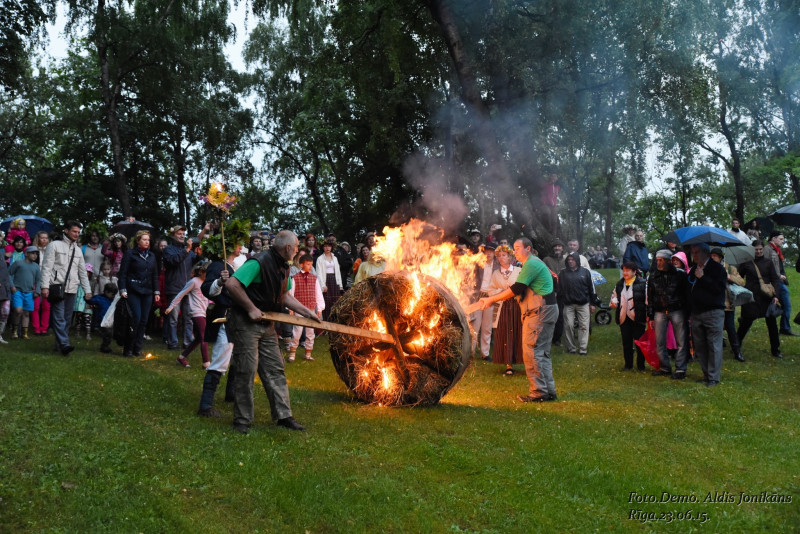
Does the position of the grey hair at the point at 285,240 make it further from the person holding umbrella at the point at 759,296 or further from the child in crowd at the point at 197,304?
the person holding umbrella at the point at 759,296

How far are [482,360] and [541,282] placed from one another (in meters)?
4.36

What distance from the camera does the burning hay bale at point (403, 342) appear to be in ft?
27.0

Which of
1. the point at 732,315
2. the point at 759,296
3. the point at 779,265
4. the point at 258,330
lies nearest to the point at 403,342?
the point at 258,330

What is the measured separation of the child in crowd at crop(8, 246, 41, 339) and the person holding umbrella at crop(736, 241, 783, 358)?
14.7 metres

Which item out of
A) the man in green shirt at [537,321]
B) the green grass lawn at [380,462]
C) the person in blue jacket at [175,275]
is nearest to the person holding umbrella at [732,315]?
the green grass lawn at [380,462]

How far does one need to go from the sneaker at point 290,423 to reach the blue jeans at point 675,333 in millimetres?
7336

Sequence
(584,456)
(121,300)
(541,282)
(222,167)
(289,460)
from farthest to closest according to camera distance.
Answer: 1. (222,167)
2. (121,300)
3. (541,282)
4. (584,456)
5. (289,460)

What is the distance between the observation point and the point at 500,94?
60.1 feet

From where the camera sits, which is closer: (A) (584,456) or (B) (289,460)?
(B) (289,460)

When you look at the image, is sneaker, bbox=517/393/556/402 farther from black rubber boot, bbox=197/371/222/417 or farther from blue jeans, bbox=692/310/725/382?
black rubber boot, bbox=197/371/222/417

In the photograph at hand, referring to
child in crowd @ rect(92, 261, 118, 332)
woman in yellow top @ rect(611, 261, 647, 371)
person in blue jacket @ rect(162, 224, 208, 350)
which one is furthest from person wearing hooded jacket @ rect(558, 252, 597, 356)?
child in crowd @ rect(92, 261, 118, 332)

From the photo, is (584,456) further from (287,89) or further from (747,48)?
(287,89)

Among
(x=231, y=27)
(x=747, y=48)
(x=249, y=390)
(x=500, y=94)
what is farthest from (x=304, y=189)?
(x=249, y=390)

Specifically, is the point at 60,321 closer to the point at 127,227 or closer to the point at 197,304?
the point at 197,304
